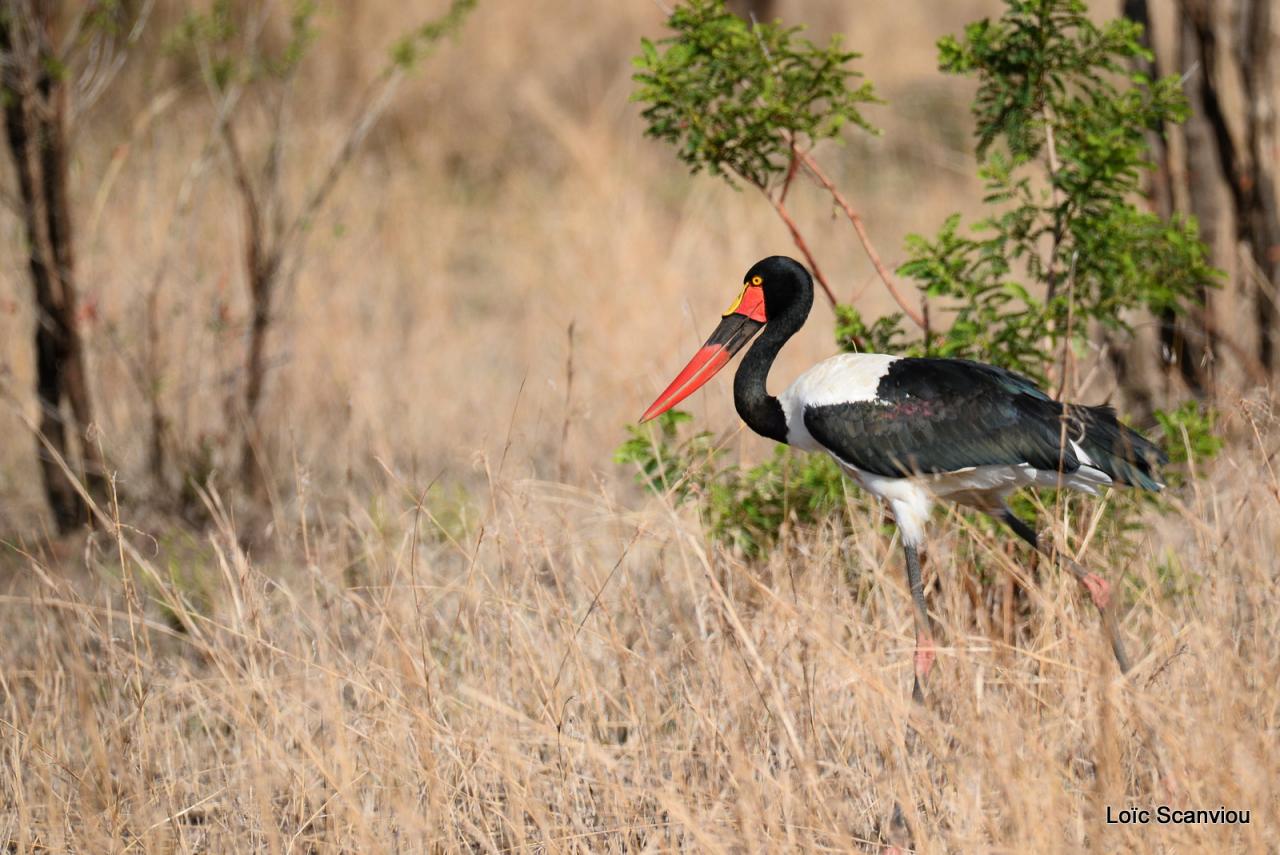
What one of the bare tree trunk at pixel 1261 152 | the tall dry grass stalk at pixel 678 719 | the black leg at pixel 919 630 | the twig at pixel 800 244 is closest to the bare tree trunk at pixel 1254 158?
the bare tree trunk at pixel 1261 152

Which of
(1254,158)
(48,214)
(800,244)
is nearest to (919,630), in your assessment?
(800,244)

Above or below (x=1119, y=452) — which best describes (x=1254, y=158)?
above

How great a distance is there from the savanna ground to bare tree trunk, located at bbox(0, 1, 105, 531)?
0.30 metres

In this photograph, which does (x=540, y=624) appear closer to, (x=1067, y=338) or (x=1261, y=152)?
(x=1067, y=338)

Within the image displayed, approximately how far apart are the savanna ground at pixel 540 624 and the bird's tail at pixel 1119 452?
0.56ft

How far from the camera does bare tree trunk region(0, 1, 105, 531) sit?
5.32 meters

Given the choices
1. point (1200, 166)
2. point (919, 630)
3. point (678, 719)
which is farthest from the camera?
point (1200, 166)

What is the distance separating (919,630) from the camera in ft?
12.7

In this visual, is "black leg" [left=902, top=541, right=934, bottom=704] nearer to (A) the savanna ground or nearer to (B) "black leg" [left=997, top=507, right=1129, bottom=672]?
(A) the savanna ground

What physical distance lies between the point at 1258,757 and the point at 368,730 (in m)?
2.05

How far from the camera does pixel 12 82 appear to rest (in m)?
5.34
